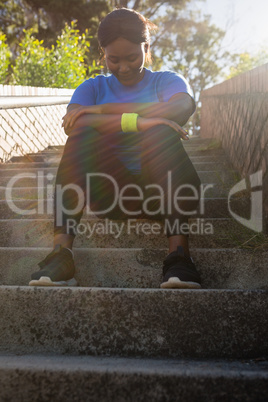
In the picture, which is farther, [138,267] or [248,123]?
[248,123]

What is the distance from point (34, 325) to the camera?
1.49m

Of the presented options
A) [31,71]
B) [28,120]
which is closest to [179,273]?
[28,120]

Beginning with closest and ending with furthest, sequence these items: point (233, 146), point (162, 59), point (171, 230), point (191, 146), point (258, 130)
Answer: point (171, 230) < point (258, 130) < point (233, 146) < point (191, 146) < point (162, 59)

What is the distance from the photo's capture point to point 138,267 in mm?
1878

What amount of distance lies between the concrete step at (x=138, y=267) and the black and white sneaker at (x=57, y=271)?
0.12 meters

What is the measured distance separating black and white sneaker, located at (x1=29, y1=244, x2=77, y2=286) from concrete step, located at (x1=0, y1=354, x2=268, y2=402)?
387mm

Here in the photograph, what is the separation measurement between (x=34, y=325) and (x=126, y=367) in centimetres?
40

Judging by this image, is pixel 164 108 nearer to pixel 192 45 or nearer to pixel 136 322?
pixel 136 322

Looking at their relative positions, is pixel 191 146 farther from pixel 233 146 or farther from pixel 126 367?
pixel 126 367

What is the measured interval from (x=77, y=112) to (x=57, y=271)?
799 mm

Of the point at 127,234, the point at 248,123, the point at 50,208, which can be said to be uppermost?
the point at 248,123

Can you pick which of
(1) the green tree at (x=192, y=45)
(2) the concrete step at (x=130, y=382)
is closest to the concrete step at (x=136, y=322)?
(2) the concrete step at (x=130, y=382)

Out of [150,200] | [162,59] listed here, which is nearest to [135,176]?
[150,200]

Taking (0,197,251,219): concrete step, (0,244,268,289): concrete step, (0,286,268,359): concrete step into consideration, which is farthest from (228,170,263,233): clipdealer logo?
(0,286,268,359): concrete step
